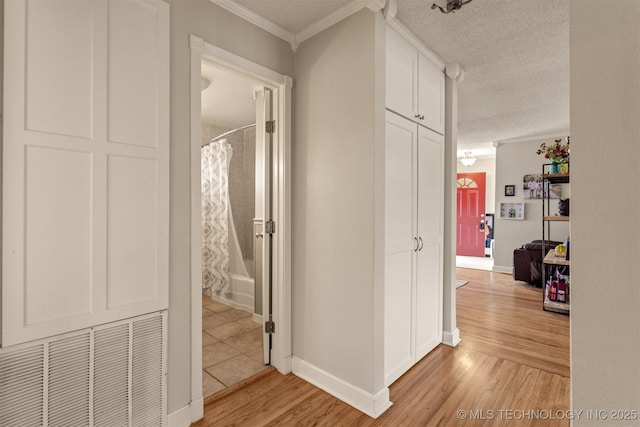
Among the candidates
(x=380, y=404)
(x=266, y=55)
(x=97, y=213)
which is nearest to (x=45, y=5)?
(x=97, y=213)

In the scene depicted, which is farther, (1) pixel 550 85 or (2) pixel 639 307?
(1) pixel 550 85

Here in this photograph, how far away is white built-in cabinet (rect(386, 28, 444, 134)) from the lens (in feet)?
6.76

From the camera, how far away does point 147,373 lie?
1.56m

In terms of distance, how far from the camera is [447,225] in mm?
→ 2777

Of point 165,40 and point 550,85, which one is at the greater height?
point 550,85

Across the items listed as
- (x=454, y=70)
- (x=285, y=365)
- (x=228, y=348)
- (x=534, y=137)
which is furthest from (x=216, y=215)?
(x=534, y=137)

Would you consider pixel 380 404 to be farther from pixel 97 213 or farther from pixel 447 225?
pixel 97 213

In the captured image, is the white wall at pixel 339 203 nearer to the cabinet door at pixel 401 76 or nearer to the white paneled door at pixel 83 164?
the cabinet door at pixel 401 76

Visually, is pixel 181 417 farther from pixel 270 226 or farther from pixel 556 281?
pixel 556 281

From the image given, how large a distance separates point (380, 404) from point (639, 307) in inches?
58.3

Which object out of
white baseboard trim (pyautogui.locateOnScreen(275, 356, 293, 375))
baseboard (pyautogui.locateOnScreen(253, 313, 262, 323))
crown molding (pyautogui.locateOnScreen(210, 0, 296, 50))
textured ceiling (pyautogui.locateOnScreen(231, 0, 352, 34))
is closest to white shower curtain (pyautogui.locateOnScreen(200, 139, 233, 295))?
baseboard (pyautogui.locateOnScreen(253, 313, 262, 323))

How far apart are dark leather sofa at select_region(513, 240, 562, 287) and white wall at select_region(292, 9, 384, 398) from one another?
4268 mm

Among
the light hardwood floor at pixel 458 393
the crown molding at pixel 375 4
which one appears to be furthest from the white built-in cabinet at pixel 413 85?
the light hardwood floor at pixel 458 393

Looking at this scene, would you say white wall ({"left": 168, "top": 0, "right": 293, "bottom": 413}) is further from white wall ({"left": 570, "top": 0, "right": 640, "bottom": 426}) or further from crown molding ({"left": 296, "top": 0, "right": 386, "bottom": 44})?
white wall ({"left": 570, "top": 0, "right": 640, "bottom": 426})
